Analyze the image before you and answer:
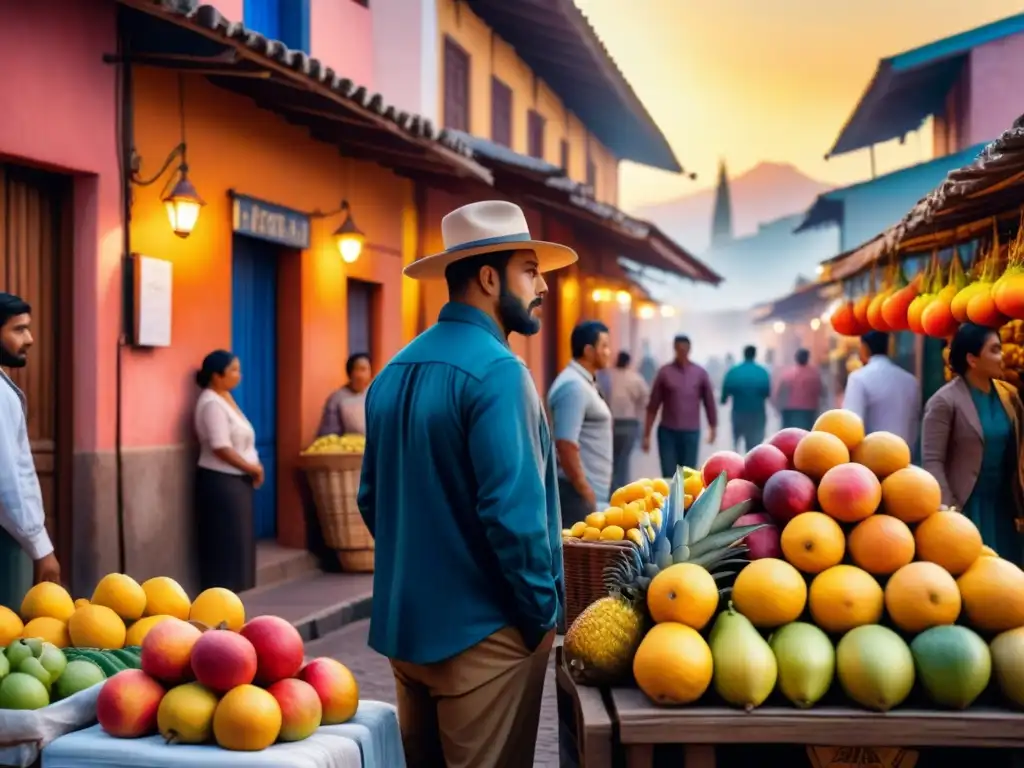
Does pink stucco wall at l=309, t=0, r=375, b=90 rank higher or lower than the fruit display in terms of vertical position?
higher

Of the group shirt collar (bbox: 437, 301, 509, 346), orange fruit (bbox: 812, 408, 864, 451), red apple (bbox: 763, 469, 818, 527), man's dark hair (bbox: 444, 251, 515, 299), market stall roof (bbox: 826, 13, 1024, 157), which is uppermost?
market stall roof (bbox: 826, 13, 1024, 157)

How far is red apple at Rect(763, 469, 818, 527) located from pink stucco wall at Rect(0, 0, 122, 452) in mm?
5375

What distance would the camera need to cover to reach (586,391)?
706cm

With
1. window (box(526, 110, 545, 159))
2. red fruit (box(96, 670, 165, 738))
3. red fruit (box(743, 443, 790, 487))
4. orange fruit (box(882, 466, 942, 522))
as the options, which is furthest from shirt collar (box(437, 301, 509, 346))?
window (box(526, 110, 545, 159))

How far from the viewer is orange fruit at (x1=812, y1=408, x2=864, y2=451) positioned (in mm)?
3443

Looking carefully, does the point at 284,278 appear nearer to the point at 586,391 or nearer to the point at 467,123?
the point at 586,391

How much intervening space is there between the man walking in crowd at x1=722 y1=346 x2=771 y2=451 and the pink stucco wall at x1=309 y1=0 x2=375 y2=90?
248 inches

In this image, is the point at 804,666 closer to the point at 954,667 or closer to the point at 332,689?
the point at 954,667

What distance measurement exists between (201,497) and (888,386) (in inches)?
197

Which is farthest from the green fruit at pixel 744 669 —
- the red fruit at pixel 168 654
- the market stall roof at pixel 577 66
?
the market stall roof at pixel 577 66

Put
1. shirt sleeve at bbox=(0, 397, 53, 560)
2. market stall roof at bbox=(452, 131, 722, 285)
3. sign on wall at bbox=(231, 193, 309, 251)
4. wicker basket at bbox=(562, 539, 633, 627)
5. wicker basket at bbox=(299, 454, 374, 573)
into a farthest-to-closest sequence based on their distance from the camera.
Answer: market stall roof at bbox=(452, 131, 722, 285) < wicker basket at bbox=(299, 454, 374, 573) < sign on wall at bbox=(231, 193, 309, 251) < shirt sleeve at bbox=(0, 397, 53, 560) < wicker basket at bbox=(562, 539, 633, 627)

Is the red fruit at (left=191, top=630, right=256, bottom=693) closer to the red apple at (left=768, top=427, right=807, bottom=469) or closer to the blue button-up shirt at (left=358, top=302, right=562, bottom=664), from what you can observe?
the blue button-up shirt at (left=358, top=302, right=562, bottom=664)

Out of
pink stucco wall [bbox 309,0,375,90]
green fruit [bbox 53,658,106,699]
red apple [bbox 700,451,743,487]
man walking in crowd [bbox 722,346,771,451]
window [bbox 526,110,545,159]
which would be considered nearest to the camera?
green fruit [bbox 53,658,106,699]

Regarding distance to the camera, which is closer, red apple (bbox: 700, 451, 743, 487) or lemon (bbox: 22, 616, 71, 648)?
red apple (bbox: 700, 451, 743, 487)
